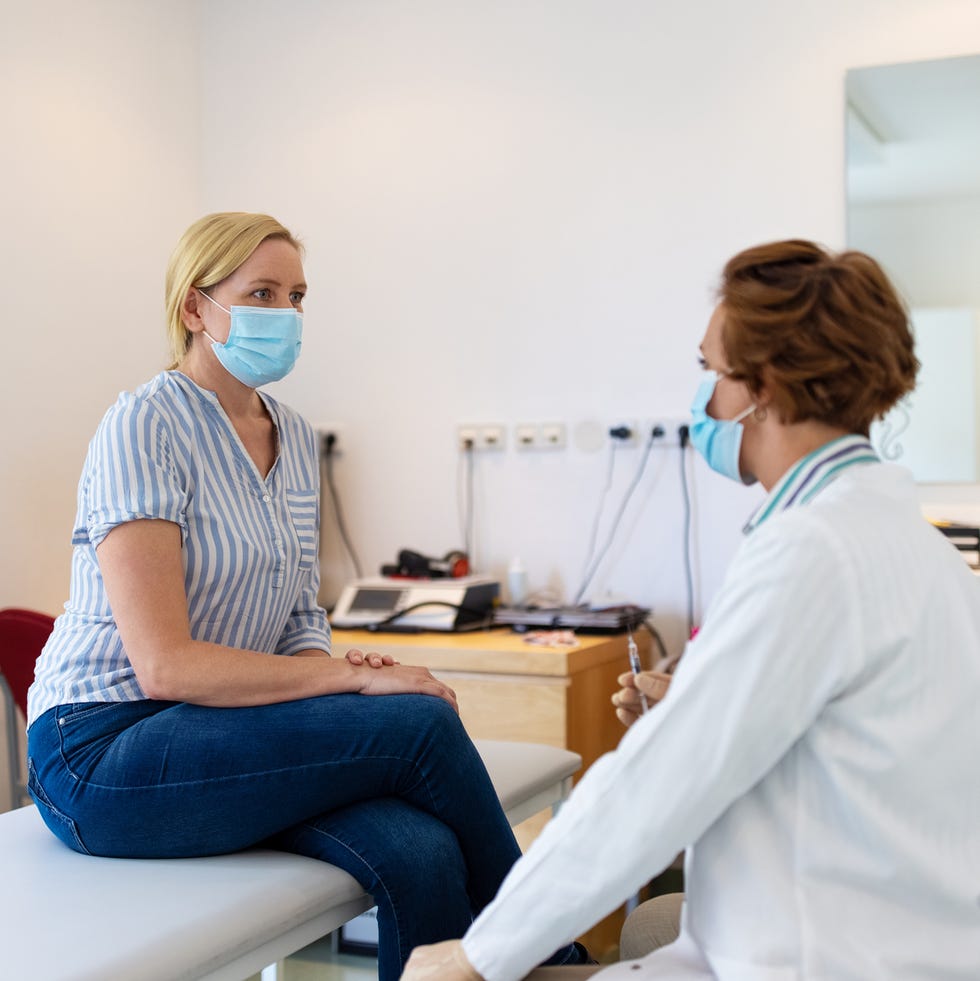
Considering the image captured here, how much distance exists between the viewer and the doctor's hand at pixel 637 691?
1.28 meters

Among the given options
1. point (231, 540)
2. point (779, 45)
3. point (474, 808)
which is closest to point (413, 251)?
point (779, 45)

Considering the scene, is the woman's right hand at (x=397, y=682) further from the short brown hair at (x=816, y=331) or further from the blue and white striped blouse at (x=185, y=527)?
the short brown hair at (x=816, y=331)

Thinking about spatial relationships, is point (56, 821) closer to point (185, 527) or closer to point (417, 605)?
point (185, 527)

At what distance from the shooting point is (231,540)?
1523mm

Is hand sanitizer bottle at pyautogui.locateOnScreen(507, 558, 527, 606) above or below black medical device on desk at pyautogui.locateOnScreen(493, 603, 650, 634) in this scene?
above

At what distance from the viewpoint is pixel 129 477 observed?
142cm

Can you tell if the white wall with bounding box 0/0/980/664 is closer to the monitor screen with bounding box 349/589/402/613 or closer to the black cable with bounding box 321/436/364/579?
the black cable with bounding box 321/436/364/579

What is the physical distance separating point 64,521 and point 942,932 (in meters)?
2.76

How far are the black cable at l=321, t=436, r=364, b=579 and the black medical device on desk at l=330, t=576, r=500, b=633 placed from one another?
14.8 inches

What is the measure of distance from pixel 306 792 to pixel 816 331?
31.2 inches

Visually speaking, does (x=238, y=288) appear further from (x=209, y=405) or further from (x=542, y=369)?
(x=542, y=369)

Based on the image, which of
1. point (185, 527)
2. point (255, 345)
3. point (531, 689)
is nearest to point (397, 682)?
point (185, 527)

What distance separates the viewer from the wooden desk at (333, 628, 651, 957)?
8.82ft

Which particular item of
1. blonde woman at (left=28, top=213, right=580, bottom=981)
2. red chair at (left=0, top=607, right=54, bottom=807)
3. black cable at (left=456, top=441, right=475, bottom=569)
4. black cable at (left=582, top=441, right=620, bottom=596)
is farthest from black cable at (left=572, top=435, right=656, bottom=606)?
blonde woman at (left=28, top=213, right=580, bottom=981)
